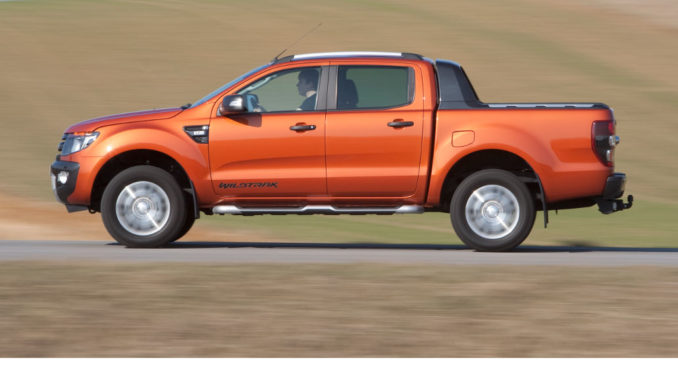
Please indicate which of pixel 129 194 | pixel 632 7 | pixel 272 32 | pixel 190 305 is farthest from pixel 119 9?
pixel 190 305

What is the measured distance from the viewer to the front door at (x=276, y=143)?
10398mm

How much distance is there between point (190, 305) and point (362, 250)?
3.96 meters

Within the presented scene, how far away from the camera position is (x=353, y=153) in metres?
10.4

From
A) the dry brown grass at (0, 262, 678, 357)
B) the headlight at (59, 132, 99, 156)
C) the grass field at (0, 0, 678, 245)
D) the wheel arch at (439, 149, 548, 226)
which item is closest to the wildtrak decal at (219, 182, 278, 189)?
the headlight at (59, 132, 99, 156)

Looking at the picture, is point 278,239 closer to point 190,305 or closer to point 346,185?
point 346,185

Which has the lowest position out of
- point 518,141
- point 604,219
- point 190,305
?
point 604,219

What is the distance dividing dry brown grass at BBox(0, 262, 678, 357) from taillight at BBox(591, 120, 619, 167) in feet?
5.74

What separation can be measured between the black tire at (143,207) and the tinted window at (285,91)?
1.13m

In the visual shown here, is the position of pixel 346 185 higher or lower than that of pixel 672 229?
higher

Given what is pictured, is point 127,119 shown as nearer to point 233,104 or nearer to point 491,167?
point 233,104

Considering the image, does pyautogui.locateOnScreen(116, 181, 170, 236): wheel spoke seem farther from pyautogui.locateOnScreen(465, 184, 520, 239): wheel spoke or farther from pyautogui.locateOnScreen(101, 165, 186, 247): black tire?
pyautogui.locateOnScreen(465, 184, 520, 239): wheel spoke

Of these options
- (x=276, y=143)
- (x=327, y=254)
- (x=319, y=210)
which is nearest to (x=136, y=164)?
(x=276, y=143)

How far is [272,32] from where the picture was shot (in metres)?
33.4

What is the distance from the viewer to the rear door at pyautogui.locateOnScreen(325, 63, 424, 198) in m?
10.3
